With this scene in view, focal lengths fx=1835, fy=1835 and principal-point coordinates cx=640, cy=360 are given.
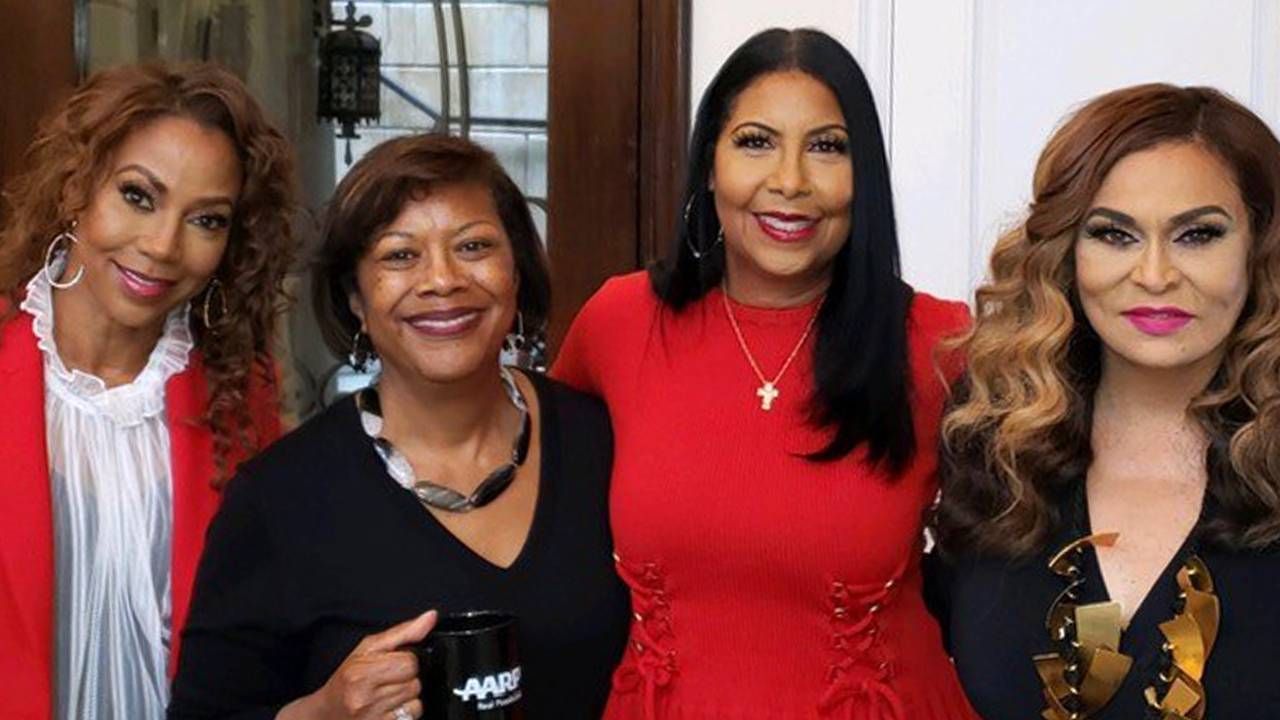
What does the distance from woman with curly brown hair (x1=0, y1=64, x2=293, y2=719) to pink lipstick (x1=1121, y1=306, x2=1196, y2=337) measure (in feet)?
3.75

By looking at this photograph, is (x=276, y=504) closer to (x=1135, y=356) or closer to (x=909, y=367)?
(x=909, y=367)

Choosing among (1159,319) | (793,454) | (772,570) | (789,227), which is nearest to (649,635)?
(772,570)

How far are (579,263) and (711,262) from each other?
3.22 feet

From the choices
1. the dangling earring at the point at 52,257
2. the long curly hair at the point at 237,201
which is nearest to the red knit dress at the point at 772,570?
the long curly hair at the point at 237,201

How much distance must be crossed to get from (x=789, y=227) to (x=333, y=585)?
2.43ft

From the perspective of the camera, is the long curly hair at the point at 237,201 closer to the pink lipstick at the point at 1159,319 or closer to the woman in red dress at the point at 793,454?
the woman in red dress at the point at 793,454

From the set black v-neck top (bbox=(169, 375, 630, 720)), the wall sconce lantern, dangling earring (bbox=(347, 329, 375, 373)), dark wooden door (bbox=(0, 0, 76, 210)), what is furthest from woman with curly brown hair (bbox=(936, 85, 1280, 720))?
dark wooden door (bbox=(0, 0, 76, 210))

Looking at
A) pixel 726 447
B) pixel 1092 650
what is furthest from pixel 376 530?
pixel 1092 650

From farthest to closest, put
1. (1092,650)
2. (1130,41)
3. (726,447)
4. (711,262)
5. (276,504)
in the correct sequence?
(1130,41), (711,262), (726,447), (276,504), (1092,650)

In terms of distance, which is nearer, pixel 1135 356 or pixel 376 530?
pixel 1135 356

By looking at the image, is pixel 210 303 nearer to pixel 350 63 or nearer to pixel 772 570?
pixel 772 570

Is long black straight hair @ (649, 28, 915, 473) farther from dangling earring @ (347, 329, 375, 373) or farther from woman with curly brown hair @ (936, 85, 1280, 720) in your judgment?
dangling earring @ (347, 329, 375, 373)

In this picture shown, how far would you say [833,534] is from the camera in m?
2.32

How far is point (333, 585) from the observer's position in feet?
7.12
